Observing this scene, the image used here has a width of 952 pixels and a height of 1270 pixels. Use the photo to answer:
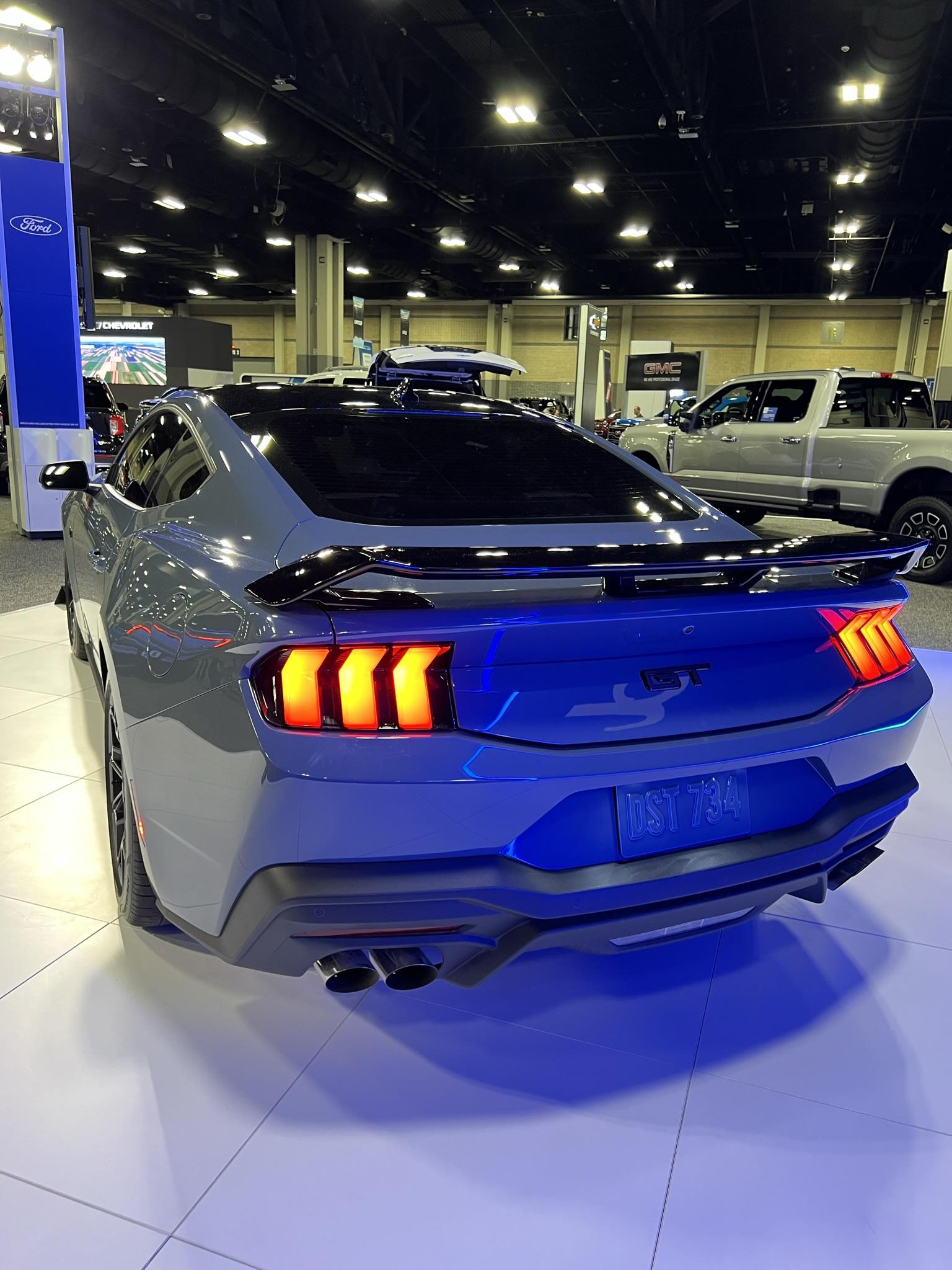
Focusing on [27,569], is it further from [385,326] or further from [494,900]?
[385,326]

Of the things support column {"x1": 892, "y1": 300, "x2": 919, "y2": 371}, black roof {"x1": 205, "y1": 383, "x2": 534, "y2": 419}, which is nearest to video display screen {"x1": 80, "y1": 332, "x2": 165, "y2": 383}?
support column {"x1": 892, "y1": 300, "x2": 919, "y2": 371}

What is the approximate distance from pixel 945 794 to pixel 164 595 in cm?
284

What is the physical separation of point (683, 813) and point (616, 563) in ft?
1.55

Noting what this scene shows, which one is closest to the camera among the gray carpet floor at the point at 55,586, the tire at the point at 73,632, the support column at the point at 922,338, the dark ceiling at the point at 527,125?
the tire at the point at 73,632

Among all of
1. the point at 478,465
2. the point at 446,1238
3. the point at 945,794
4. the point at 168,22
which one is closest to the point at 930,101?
the point at 168,22

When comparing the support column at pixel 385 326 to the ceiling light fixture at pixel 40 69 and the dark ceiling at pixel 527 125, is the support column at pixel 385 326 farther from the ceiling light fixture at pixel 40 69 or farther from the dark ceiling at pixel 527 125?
the ceiling light fixture at pixel 40 69

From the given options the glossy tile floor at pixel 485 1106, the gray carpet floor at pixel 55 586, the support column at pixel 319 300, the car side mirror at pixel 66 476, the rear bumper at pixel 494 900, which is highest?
the support column at pixel 319 300

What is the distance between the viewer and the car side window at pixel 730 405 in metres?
8.45

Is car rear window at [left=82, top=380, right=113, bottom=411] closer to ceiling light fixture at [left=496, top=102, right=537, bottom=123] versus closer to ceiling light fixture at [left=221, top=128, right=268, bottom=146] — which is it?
ceiling light fixture at [left=221, top=128, right=268, bottom=146]

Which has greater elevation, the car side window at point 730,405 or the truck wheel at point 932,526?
the car side window at point 730,405

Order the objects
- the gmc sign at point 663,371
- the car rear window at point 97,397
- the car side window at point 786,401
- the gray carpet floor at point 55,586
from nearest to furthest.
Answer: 1. the gray carpet floor at point 55,586
2. the car side window at point 786,401
3. the car rear window at point 97,397
4. the gmc sign at point 663,371

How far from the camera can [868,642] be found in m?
1.74

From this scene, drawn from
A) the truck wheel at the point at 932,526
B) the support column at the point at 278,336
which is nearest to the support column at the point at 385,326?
the support column at the point at 278,336

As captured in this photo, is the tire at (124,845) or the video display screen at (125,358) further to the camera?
the video display screen at (125,358)
